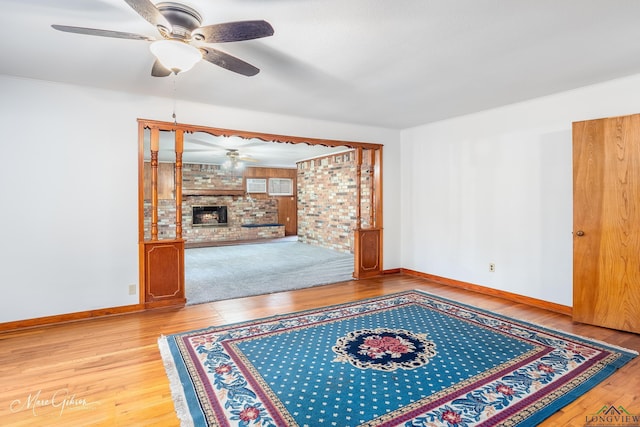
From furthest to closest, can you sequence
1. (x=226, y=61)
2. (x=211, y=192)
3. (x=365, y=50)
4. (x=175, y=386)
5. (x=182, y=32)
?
(x=211, y=192), (x=365, y=50), (x=226, y=61), (x=175, y=386), (x=182, y=32)

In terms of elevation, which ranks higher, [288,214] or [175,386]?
[288,214]

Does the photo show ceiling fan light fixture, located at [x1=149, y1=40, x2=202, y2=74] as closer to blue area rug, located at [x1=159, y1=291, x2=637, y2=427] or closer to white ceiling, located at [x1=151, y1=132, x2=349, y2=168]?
blue area rug, located at [x1=159, y1=291, x2=637, y2=427]

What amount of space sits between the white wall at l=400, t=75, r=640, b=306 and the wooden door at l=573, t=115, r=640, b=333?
26 cm

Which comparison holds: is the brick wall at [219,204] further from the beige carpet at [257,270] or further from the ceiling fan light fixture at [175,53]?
the ceiling fan light fixture at [175,53]

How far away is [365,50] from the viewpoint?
2.60 metres

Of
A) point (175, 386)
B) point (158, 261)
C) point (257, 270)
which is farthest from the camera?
point (257, 270)

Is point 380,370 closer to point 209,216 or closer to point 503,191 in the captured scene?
point 503,191

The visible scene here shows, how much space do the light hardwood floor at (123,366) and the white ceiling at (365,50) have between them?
2350 millimetres

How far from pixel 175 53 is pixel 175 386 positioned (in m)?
2.09

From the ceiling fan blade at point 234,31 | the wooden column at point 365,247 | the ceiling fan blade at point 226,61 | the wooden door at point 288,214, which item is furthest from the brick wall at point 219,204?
the ceiling fan blade at point 234,31

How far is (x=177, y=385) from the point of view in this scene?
2.20m

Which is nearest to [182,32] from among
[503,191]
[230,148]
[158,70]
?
[158,70]

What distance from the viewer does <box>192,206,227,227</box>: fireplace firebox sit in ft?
32.6

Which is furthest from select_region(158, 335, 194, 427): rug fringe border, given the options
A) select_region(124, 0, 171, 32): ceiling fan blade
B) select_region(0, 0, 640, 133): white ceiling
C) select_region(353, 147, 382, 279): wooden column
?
select_region(353, 147, 382, 279): wooden column
